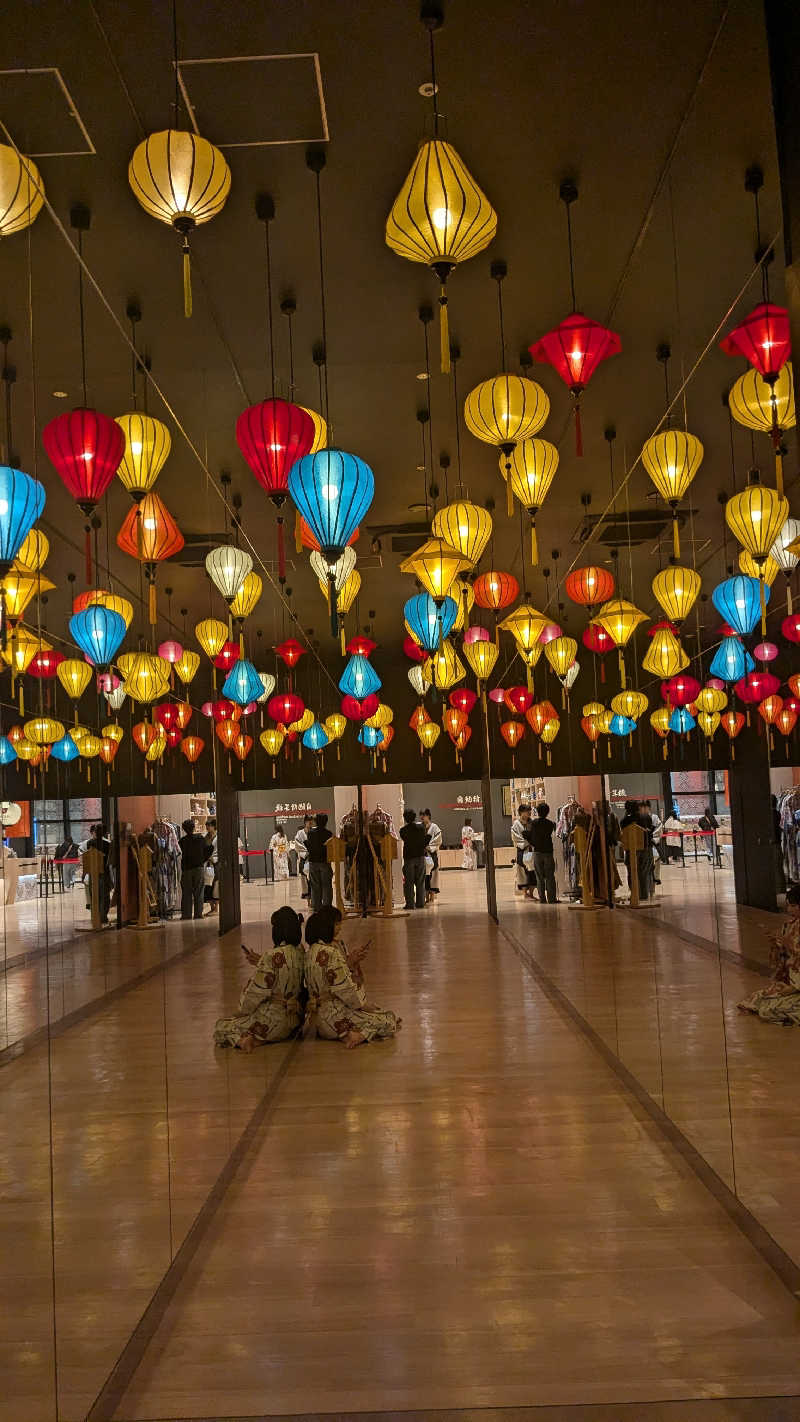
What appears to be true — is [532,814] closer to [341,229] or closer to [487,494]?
[487,494]

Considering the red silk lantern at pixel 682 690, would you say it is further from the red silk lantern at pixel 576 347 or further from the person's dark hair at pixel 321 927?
the person's dark hair at pixel 321 927

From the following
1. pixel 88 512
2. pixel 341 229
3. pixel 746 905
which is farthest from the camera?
pixel 341 229

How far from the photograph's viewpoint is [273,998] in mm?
6438

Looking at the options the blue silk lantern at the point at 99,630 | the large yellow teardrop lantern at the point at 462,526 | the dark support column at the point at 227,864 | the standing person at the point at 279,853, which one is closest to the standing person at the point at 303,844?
the standing person at the point at 279,853

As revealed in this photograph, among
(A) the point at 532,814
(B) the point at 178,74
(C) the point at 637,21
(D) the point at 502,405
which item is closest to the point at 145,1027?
(D) the point at 502,405

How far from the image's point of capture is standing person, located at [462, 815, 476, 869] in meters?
15.1

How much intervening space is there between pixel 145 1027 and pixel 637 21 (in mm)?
3620

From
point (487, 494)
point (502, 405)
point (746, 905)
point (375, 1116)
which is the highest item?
point (487, 494)

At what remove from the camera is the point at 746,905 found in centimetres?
327

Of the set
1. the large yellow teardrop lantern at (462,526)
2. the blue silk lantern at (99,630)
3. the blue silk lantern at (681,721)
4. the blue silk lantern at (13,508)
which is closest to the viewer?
the blue silk lantern at (13,508)

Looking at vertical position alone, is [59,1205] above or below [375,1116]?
above

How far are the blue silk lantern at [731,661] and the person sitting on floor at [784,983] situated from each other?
82 centimetres

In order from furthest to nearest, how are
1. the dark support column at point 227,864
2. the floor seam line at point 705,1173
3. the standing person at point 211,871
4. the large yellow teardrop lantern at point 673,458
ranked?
the dark support column at point 227,864, the standing person at point 211,871, the large yellow teardrop lantern at point 673,458, the floor seam line at point 705,1173

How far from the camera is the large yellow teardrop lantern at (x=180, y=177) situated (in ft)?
10.2
